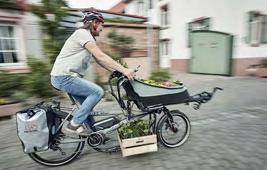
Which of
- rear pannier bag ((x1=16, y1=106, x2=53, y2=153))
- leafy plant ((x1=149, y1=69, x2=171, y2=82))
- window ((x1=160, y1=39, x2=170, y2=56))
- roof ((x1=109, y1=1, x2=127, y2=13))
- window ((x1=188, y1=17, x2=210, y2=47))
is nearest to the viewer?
rear pannier bag ((x1=16, y1=106, x2=53, y2=153))

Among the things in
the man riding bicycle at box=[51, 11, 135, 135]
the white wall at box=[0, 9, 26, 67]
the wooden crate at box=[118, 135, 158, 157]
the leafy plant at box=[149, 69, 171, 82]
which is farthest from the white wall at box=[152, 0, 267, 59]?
the man riding bicycle at box=[51, 11, 135, 135]

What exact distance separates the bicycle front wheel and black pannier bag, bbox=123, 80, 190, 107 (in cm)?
31

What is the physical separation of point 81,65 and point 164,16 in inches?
668

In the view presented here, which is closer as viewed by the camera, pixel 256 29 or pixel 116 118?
pixel 116 118

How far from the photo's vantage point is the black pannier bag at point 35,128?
3325mm

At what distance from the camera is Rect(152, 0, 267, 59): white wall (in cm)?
1240

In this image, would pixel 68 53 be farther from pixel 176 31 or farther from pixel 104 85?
pixel 176 31

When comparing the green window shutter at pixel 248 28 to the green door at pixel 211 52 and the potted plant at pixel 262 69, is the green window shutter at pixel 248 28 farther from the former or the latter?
the potted plant at pixel 262 69

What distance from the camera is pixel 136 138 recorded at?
12.1ft

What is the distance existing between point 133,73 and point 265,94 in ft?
20.6

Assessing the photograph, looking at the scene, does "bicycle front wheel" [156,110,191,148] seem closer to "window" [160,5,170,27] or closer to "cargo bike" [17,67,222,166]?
"cargo bike" [17,67,222,166]

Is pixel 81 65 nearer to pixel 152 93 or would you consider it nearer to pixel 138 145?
pixel 152 93

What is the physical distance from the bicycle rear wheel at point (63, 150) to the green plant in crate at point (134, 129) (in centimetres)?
58

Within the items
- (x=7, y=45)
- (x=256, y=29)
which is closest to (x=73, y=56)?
(x=7, y=45)
